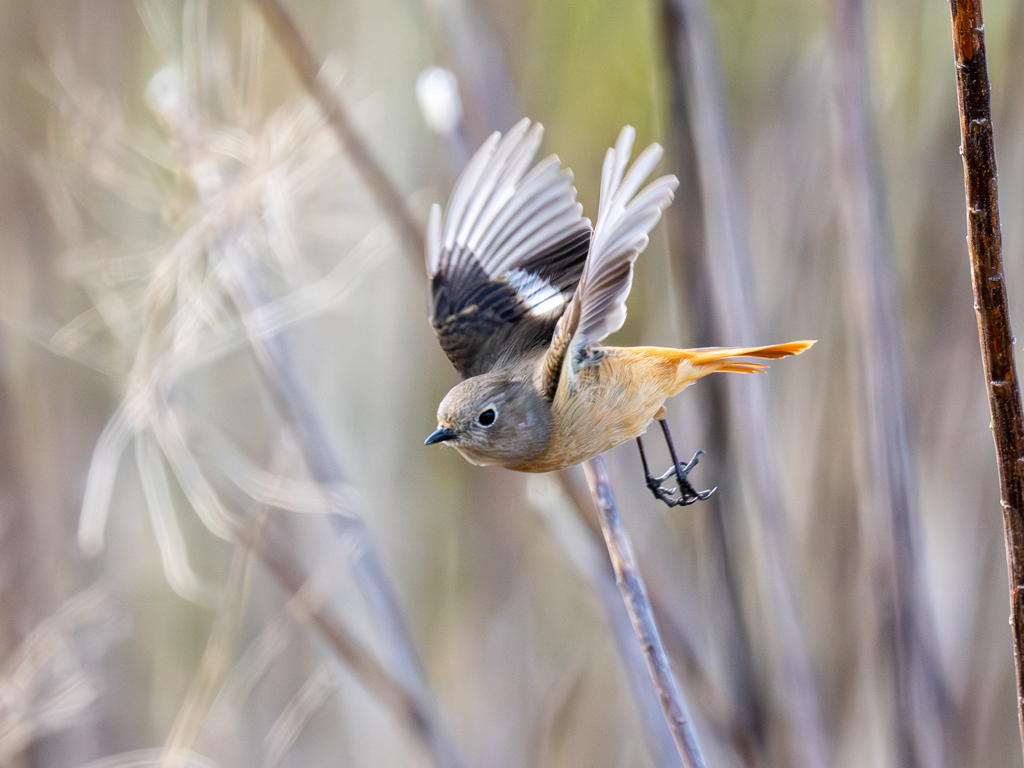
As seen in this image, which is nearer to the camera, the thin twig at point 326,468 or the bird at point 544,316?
the bird at point 544,316

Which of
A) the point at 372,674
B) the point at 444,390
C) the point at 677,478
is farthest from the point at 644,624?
the point at 444,390

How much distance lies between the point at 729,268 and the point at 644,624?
0.40 m

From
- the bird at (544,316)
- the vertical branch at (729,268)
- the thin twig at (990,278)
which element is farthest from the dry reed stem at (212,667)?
the thin twig at (990,278)

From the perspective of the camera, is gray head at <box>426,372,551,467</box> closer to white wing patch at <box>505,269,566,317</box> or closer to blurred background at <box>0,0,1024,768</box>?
white wing patch at <box>505,269,566,317</box>

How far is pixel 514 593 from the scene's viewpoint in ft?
5.27

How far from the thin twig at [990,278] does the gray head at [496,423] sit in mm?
274

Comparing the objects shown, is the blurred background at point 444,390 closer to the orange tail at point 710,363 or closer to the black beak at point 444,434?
the orange tail at point 710,363

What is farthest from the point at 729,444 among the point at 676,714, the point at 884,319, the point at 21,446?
the point at 21,446

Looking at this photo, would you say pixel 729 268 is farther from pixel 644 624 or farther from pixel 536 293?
pixel 644 624

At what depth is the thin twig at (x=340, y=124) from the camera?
3.11 ft

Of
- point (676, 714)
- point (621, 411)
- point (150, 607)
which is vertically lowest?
point (150, 607)

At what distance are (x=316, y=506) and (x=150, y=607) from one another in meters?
0.81

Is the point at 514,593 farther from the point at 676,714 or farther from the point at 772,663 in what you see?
the point at 676,714

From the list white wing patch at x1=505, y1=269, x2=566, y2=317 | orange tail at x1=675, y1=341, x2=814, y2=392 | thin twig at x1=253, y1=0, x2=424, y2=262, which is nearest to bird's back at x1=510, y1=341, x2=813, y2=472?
orange tail at x1=675, y1=341, x2=814, y2=392
